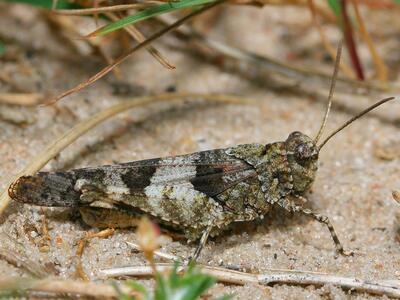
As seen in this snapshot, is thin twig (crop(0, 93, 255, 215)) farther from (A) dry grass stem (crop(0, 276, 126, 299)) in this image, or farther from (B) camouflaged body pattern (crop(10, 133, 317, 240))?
(A) dry grass stem (crop(0, 276, 126, 299))

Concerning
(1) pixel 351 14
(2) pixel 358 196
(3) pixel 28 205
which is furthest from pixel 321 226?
(1) pixel 351 14

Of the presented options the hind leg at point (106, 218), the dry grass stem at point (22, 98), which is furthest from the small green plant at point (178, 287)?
the dry grass stem at point (22, 98)

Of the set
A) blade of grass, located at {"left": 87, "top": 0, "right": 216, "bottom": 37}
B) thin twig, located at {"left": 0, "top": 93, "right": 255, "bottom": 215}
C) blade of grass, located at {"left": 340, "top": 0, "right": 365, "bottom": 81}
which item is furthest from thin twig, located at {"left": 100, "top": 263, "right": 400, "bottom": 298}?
blade of grass, located at {"left": 340, "top": 0, "right": 365, "bottom": 81}

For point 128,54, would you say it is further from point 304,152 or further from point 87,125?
point 304,152

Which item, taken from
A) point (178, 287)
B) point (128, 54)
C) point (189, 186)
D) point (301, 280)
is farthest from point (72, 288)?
point (128, 54)

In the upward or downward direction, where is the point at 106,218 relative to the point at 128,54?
downward

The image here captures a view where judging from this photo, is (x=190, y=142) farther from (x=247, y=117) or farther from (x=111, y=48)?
(x=111, y=48)
